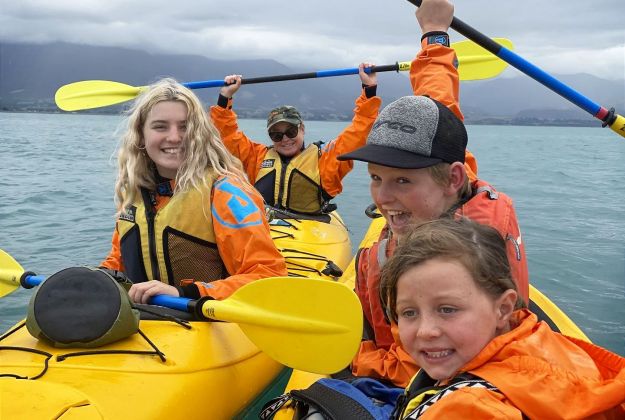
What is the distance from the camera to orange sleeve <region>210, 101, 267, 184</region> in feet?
16.0

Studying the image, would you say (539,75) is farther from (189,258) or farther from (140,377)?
(140,377)

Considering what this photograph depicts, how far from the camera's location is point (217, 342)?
7.07 feet

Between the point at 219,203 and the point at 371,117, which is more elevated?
the point at 371,117

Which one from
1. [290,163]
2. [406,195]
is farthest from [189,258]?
[290,163]

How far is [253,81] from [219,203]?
301cm

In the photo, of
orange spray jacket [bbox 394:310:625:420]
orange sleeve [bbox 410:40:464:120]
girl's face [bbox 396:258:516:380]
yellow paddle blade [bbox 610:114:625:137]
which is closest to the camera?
orange spray jacket [bbox 394:310:625:420]

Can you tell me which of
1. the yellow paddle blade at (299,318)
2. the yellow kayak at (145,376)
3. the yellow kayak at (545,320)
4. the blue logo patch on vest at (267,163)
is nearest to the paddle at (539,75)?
the yellow kayak at (545,320)

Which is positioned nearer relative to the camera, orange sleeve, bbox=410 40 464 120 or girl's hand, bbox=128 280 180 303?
girl's hand, bbox=128 280 180 303

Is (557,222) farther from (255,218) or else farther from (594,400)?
(594,400)

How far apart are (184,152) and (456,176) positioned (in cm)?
122

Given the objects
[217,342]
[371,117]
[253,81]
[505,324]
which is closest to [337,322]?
[217,342]

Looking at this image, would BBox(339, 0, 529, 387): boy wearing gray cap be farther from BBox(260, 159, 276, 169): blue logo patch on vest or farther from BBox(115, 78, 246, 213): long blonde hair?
BBox(260, 159, 276, 169): blue logo patch on vest

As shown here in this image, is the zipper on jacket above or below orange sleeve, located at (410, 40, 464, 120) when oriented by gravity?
below

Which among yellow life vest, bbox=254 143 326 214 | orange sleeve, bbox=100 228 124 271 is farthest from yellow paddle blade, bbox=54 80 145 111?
orange sleeve, bbox=100 228 124 271
